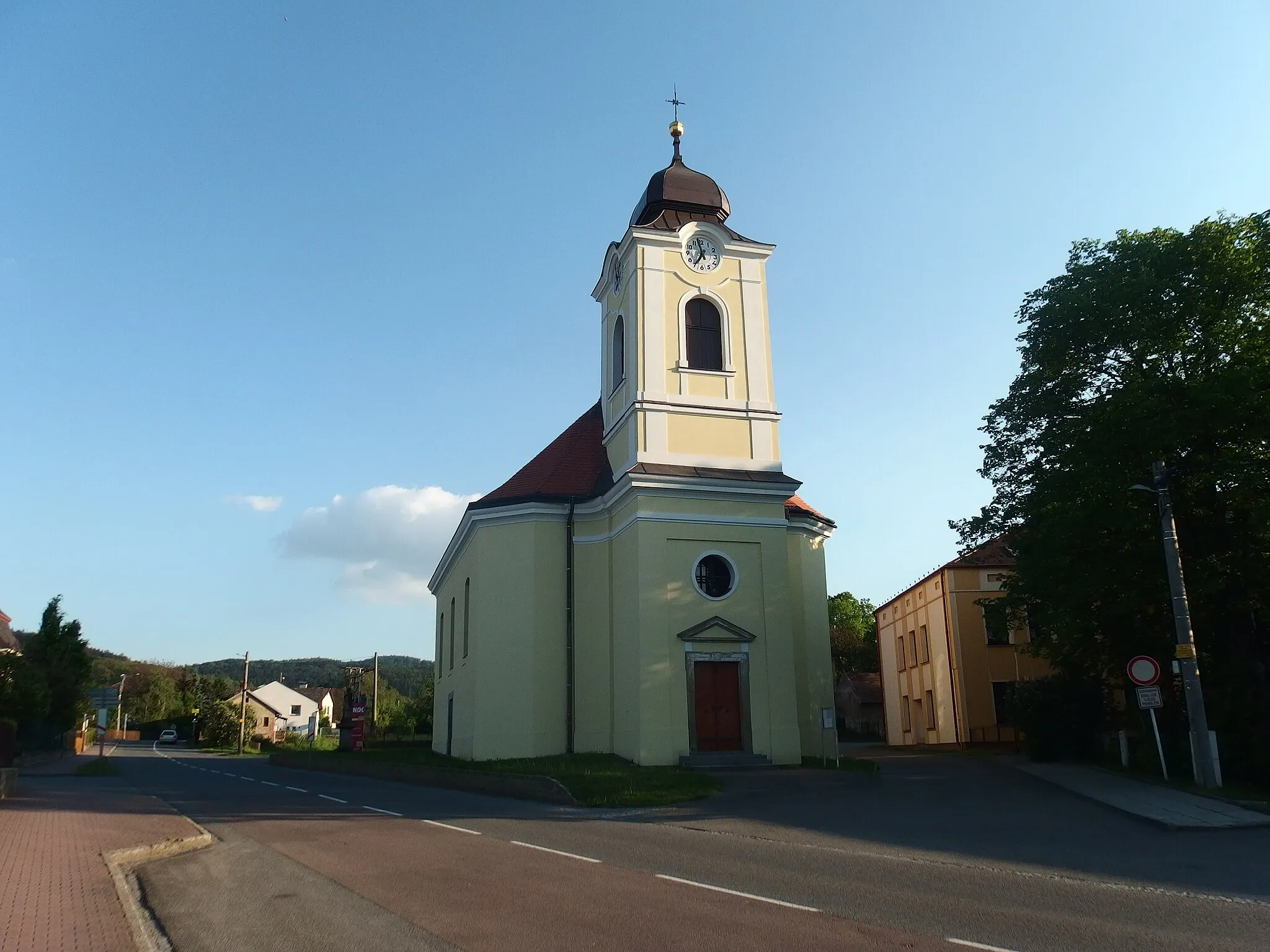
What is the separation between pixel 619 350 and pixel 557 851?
19.8 metres

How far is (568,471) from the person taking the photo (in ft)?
96.7

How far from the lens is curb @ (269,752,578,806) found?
61.1 ft

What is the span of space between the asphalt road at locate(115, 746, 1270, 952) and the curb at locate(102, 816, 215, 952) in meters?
0.17

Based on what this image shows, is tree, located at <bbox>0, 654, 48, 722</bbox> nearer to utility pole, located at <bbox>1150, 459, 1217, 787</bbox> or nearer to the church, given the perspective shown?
the church

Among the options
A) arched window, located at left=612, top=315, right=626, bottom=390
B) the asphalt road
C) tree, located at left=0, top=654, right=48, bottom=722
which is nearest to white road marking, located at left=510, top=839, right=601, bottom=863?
the asphalt road

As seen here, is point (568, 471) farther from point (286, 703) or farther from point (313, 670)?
point (313, 670)

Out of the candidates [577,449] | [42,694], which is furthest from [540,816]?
[42,694]

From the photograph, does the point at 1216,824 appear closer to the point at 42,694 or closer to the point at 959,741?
the point at 959,741

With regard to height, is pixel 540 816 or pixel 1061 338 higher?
pixel 1061 338

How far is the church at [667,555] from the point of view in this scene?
2473 centimetres

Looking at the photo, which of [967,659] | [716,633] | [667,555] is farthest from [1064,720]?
[967,659]

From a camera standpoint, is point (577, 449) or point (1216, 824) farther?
point (577, 449)

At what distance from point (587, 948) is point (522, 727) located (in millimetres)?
19960

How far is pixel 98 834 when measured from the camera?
45.0 ft
